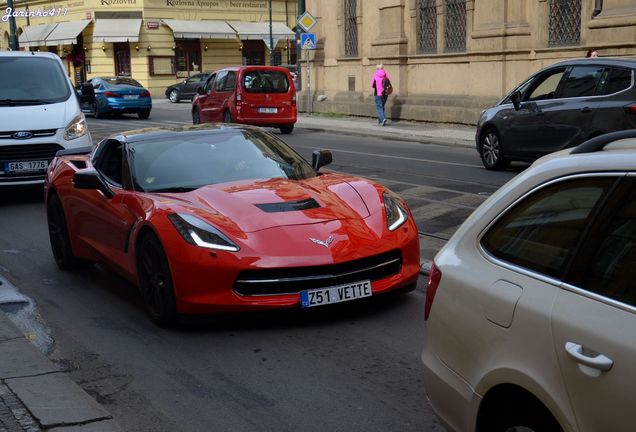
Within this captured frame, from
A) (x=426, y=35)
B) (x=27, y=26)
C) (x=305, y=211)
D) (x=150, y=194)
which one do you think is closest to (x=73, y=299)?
(x=150, y=194)

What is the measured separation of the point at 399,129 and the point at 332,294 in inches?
709

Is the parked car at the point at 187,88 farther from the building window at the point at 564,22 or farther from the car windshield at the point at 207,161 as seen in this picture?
the car windshield at the point at 207,161

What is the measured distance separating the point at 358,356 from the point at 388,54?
2257 centimetres

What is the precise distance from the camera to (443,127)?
23781 mm

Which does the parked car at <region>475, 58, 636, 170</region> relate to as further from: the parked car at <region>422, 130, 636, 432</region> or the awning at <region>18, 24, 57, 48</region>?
the awning at <region>18, 24, 57, 48</region>

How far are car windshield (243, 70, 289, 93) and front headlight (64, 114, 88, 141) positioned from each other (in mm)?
10451

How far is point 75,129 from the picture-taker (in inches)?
491

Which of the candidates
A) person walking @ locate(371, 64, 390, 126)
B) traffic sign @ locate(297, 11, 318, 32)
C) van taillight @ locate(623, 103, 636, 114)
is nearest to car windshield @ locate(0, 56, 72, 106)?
van taillight @ locate(623, 103, 636, 114)

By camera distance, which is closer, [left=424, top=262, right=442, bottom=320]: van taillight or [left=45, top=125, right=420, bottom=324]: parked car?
[left=424, top=262, right=442, bottom=320]: van taillight

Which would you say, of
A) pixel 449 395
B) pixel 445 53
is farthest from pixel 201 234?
pixel 445 53

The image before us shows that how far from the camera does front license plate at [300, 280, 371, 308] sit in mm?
5934

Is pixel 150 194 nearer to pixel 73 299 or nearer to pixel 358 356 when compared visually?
pixel 73 299

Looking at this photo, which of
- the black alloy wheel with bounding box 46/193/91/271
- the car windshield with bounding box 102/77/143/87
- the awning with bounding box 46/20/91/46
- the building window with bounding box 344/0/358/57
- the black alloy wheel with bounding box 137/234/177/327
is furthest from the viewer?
the awning with bounding box 46/20/91/46

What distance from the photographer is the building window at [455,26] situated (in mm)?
24500
